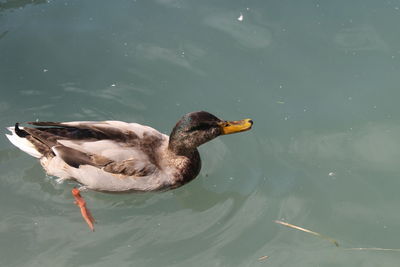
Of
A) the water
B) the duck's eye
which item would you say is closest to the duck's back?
the water

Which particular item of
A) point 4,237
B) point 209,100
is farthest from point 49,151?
point 209,100

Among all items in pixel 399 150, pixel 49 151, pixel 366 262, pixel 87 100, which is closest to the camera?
pixel 366 262

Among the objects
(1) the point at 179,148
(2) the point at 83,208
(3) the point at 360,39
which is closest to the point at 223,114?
(1) the point at 179,148

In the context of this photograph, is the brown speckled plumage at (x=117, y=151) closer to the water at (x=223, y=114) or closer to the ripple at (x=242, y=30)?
the water at (x=223, y=114)

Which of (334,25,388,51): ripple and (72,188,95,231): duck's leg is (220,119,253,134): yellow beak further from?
(334,25,388,51): ripple

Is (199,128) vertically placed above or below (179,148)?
above

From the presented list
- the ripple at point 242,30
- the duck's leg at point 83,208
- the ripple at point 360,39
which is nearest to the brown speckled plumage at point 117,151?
the duck's leg at point 83,208

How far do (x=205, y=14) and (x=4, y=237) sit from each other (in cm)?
369

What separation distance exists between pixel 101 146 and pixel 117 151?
0.15 metres

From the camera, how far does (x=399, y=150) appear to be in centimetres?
567

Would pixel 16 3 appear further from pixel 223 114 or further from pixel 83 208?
pixel 83 208

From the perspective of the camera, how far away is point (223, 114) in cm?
604

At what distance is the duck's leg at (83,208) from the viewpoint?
499 centimetres

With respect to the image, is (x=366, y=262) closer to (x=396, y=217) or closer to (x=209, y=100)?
(x=396, y=217)
